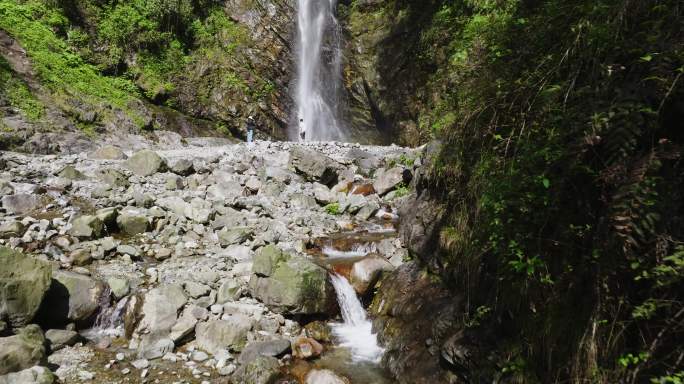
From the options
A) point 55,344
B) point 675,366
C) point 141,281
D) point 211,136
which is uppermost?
point 211,136

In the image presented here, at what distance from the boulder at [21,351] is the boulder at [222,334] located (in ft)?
5.96

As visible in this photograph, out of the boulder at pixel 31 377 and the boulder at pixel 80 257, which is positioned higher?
the boulder at pixel 80 257

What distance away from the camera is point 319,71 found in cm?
2503

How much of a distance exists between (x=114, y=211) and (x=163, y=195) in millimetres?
1912

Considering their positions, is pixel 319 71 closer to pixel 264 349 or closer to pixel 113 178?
pixel 113 178

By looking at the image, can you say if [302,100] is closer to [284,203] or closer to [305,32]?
[305,32]

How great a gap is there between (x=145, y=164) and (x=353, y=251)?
23.2 feet

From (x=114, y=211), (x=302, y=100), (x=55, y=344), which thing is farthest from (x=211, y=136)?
(x=55, y=344)

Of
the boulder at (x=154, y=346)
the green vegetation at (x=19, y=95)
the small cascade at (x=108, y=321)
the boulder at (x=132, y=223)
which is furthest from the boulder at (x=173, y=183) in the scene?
the green vegetation at (x=19, y=95)

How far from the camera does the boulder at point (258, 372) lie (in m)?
4.68

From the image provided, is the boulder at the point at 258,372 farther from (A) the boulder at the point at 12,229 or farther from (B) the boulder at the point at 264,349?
(A) the boulder at the point at 12,229

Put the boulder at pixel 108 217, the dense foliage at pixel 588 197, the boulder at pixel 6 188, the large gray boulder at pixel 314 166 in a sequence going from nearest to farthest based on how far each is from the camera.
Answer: the dense foliage at pixel 588 197
the boulder at pixel 108 217
the boulder at pixel 6 188
the large gray boulder at pixel 314 166

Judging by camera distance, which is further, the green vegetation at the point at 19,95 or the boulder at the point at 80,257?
the green vegetation at the point at 19,95

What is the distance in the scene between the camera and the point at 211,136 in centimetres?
2031
